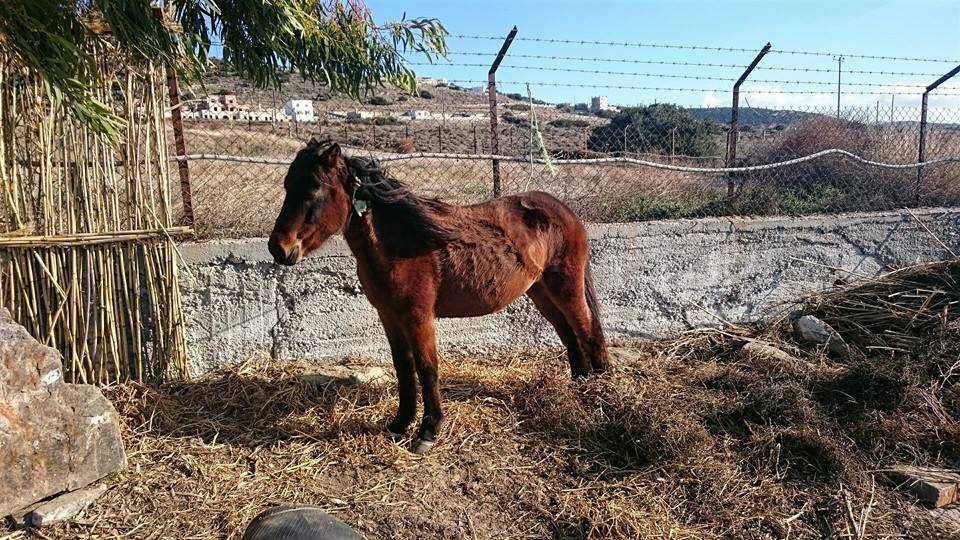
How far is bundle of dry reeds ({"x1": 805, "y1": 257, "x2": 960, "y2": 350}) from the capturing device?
490 centimetres

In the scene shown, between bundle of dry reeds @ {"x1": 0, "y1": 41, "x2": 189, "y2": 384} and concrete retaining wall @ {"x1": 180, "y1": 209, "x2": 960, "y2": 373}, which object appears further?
concrete retaining wall @ {"x1": 180, "y1": 209, "x2": 960, "y2": 373}

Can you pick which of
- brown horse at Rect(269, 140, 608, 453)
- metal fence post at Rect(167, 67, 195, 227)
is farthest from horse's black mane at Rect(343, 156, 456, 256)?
metal fence post at Rect(167, 67, 195, 227)

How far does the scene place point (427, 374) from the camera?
3377 mm

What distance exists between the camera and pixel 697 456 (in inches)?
129

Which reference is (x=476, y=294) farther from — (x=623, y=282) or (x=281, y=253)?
(x=623, y=282)

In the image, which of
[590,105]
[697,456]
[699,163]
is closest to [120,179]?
[697,456]

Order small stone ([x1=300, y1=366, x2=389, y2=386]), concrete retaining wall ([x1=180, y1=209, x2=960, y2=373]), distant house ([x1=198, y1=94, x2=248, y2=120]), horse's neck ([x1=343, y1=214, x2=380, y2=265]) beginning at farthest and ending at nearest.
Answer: distant house ([x1=198, y1=94, x2=248, y2=120]), concrete retaining wall ([x1=180, y1=209, x2=960, y2=373]), small stone ([x1=300, y1=366, x2=389, y2=386]), horse's neck ([x1=343, y1=214, x2=380, y2=265])

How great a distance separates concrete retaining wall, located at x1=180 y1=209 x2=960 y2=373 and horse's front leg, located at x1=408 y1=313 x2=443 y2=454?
136 centimetres

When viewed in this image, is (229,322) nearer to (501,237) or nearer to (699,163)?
(501,237)

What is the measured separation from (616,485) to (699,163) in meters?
5.72

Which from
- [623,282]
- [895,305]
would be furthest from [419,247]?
[895,305]

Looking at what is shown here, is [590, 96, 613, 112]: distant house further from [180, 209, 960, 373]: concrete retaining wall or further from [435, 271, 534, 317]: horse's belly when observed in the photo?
[435, 271, 534, 317]: horse's belly

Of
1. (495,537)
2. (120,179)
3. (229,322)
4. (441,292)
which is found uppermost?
(120,179)

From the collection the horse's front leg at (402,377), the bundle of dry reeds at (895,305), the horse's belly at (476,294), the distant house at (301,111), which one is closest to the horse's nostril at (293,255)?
the horse's front leg at (402,377)
